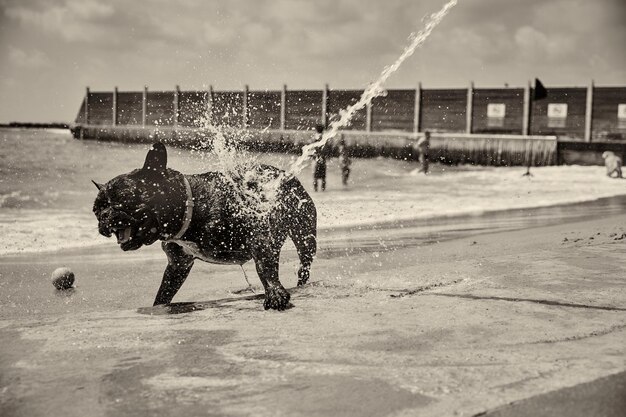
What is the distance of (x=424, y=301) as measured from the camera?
4527 millimetres

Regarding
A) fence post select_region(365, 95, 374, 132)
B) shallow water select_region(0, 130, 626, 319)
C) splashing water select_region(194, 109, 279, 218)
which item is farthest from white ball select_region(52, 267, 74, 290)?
fence post select_region(365, 95, 374, 132)

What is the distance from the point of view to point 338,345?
3535mm

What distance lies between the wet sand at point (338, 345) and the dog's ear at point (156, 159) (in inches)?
38.3

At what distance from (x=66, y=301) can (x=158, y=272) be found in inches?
58.6

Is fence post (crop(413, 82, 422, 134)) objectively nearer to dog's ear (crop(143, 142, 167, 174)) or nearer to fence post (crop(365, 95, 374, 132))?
fence post (crop(365, 95, 374, 132))

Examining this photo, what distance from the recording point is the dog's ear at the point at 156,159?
4383 mm

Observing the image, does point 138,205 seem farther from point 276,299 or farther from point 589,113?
point 589,113

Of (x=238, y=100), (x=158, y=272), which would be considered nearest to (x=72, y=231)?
(x=158, y=272)

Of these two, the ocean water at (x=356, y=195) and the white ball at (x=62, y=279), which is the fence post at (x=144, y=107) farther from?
the white ball at (x=62, y=279)

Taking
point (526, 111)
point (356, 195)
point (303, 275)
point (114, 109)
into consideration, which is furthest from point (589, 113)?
point (114, 109)

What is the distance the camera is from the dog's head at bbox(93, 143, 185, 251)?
14.0 feet

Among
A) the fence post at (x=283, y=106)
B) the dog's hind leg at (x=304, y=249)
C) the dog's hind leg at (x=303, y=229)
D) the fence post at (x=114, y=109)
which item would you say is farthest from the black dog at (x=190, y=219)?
the fence post at (x=114, y=109)

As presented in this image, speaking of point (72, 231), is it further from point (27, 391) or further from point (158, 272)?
point (27, 391)

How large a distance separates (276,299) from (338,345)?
40.6 inches
